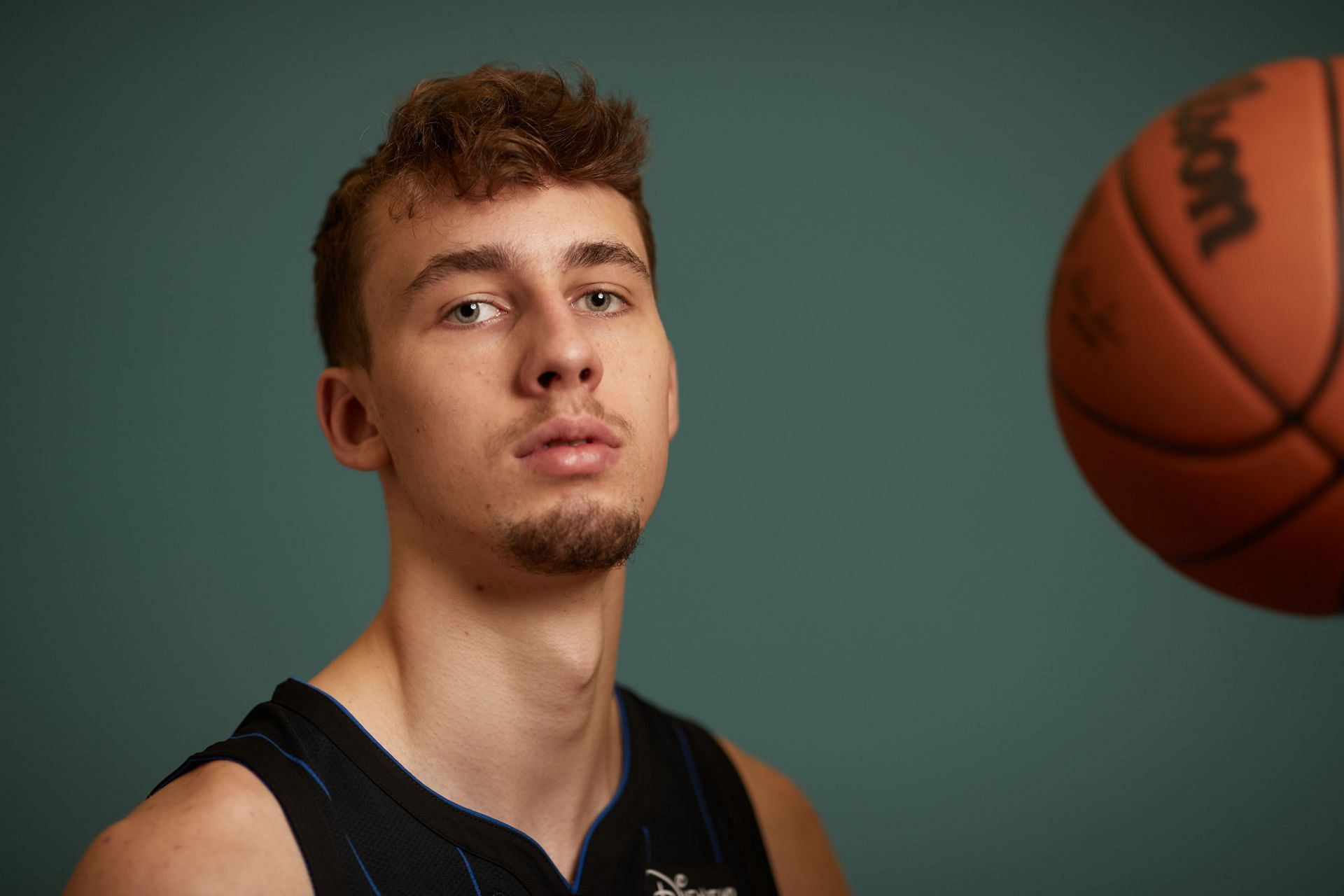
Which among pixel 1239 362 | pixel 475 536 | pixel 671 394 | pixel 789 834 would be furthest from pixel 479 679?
pixel 1239 362

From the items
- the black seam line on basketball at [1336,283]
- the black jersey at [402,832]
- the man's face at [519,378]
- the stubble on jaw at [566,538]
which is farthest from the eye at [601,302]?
the black seam line on basketball at [1336,283]

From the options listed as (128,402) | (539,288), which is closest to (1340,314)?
(539,288)

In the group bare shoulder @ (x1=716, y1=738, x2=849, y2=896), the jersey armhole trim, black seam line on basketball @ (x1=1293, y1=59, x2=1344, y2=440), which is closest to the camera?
black seam line on basketball @ (x1=1293, y1=59, x2=1344, y2=440)

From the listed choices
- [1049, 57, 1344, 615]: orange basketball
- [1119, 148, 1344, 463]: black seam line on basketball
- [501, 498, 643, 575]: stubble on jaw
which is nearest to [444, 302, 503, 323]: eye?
[501, 498, 643, 575]: stubble on jaw

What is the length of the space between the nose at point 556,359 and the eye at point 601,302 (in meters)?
0.14

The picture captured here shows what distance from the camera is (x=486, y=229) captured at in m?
2.38

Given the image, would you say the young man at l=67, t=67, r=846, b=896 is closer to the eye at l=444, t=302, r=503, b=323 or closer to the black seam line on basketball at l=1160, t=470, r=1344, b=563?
the eye at l=444, t=302, r=503, b=323

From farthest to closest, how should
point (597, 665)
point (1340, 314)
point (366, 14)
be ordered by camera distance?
point (366, 14) → point (597, 665) → point (1340, 314)

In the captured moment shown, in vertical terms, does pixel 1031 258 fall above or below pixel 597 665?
above

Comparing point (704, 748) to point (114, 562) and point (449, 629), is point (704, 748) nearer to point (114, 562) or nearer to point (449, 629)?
point (449, 629)

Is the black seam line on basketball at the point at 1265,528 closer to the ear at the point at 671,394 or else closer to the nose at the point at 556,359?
the nose at the point at 556,359

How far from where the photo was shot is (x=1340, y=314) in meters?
1.58

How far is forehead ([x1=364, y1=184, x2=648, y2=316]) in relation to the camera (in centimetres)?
238

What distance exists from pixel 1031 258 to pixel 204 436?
2.57m
